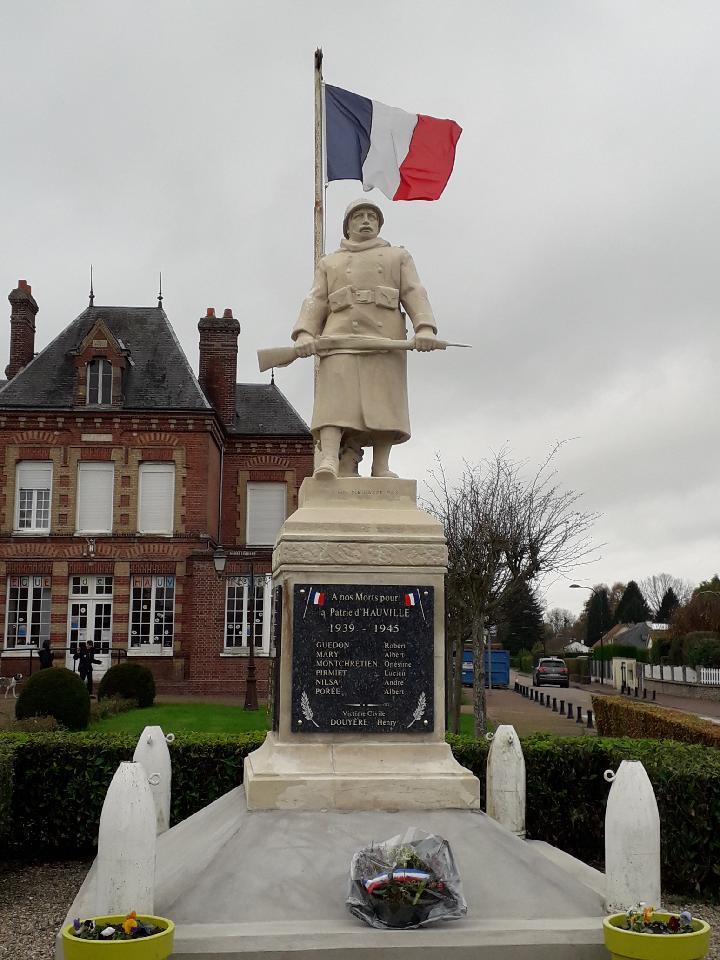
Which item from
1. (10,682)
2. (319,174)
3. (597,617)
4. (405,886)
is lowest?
(10,682)

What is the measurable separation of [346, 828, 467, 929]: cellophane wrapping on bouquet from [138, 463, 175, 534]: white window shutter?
26302 millimetres

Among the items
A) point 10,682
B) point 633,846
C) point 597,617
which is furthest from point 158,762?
point 597,617

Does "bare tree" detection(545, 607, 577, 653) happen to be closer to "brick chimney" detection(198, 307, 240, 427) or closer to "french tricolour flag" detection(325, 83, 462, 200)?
"brick chimney" detection(198, 307, 240, 427)

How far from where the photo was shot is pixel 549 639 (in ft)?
322

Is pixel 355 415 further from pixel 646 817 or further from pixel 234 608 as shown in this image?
pixel 234 608

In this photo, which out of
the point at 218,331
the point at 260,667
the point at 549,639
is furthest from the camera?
the point at 549,639

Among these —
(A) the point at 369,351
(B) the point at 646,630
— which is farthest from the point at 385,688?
(B) the point at 646,630

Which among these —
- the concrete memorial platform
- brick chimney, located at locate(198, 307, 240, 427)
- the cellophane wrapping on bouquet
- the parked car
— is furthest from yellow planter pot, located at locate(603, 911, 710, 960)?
the parked car

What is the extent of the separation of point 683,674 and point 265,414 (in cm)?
1963

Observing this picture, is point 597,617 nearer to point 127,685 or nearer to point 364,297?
point 127,685

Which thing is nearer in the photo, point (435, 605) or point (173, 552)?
point (435, 605)

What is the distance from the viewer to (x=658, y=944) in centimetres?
468

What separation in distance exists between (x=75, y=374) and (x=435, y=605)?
89.0ft

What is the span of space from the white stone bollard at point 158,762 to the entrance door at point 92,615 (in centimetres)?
2318
